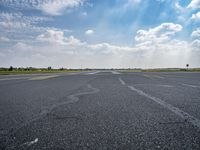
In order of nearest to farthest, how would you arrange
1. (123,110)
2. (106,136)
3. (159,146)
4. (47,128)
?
1. (159,146)
2. (106,136)
3. (47,128)
4. (123,110)

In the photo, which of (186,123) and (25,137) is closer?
(25,137)

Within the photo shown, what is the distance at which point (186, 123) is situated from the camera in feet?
9.09

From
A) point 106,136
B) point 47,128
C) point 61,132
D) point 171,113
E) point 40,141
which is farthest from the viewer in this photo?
point 171,113

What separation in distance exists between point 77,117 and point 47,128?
29.0 inches

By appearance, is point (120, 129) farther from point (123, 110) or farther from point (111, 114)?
point (123, 110)

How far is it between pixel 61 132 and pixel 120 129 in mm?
977

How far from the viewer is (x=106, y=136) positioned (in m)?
2.26

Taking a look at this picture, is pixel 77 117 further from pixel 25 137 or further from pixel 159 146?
pixel 159 146

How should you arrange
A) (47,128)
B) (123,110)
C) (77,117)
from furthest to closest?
(123,110) < (77,117) < (47,128)

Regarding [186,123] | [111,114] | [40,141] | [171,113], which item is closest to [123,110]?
[111,114]

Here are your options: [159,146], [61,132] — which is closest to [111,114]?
[61,132]

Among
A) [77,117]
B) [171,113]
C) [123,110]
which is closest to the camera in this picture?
[77,117]

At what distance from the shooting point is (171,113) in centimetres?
341

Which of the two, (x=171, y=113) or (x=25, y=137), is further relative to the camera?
(x=171, y=113)
